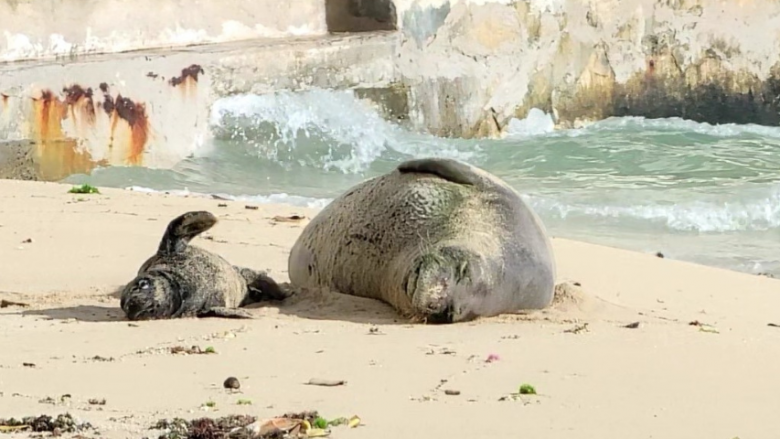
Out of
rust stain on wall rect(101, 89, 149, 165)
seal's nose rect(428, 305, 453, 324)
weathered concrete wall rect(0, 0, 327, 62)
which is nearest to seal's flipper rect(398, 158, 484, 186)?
seal's nose rect(428, 305, 453, 324)

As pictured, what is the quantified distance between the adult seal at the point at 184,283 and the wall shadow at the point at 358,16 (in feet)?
32.9

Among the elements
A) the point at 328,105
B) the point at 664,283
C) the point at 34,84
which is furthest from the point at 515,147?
the point at 664,283

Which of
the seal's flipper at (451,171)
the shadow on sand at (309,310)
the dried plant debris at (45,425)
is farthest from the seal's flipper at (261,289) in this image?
the dried plant debris at (45,425)

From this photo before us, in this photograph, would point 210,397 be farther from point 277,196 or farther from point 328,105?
point 328,105

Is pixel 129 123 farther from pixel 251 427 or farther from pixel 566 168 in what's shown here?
pixel 251 427

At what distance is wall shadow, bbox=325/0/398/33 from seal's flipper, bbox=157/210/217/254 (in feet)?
33.4

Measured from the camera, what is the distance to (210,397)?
4527 millimetres

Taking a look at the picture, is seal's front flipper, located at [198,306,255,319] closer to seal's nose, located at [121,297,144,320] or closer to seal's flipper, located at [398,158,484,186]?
seal's nose, located at [121,297,144,320]

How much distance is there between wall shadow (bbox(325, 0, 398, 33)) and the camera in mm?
16438

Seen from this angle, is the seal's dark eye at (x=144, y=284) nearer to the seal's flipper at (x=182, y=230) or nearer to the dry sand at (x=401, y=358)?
the dry sand at (x=401, y=358)

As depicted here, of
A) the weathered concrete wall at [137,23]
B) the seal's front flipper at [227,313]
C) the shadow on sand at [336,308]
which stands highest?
the weathered concrete wall at [137,23]

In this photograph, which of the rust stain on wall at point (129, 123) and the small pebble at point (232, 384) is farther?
the rust stain on wall at point (129, 123)

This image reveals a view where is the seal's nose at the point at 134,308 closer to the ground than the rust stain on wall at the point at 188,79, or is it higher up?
closer to the ground

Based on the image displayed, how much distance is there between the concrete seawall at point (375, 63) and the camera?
13.0 metres
